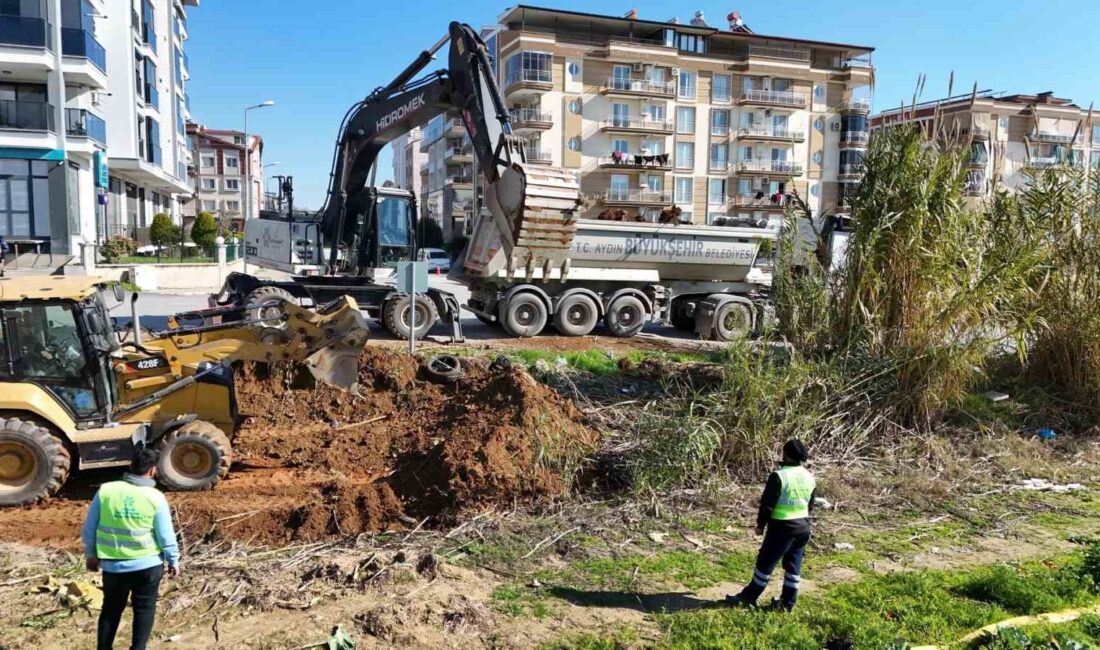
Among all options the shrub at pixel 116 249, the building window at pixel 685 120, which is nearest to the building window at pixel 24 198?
the shrub at pixel 116 249

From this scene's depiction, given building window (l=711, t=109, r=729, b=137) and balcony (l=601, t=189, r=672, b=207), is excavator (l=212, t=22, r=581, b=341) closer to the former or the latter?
balcony (l=601, t=189, r=672, b=207)

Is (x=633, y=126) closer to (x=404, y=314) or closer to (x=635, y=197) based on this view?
(x=635, y=197)

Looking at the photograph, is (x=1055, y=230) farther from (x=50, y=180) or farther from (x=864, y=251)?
(x=50, y=180)

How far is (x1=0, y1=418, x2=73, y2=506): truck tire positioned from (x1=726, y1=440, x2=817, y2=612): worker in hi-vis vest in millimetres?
5762

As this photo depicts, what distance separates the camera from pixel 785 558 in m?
5.20

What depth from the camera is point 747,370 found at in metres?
8.11

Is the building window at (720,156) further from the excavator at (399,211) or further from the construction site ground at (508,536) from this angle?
the construction site ground at (508,536)

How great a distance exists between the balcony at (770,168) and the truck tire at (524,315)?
44.4 metres

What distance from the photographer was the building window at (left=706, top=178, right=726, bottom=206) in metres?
56.8

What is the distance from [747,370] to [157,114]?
39263 millimetres

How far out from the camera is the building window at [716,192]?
56.8m

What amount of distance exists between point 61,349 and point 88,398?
49 centimetres

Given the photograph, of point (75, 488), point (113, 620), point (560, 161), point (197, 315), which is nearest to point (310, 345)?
point (197, 315)

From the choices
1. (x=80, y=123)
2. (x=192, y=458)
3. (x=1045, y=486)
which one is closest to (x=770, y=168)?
(x=80, y=123)
